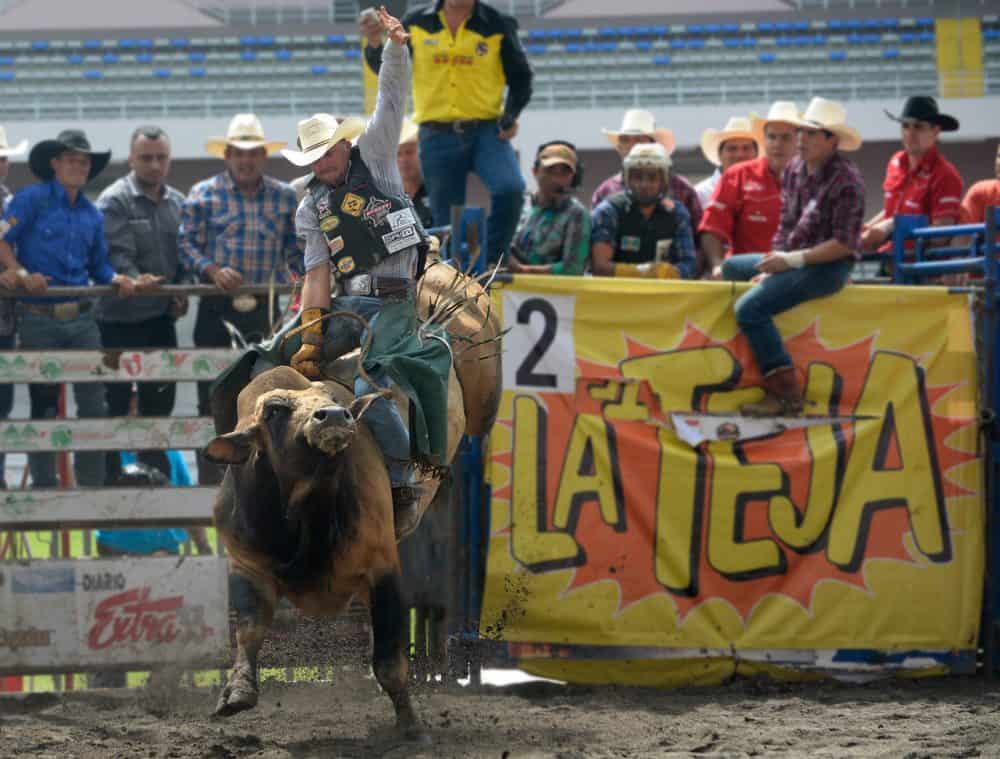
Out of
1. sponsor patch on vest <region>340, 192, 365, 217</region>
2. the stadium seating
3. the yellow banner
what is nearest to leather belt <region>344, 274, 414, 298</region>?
sponsor patch on vest <region>340, 192, 365, 217</region>

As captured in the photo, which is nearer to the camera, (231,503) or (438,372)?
(231,503)

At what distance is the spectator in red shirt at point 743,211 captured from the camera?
8656mm

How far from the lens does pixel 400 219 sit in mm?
6230

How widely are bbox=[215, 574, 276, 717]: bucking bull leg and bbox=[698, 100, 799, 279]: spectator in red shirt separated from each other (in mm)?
3967

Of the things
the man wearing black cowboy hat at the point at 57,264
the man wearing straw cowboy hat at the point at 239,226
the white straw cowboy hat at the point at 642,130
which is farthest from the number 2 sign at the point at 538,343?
the white straw cowboy hat at the point at 642,130

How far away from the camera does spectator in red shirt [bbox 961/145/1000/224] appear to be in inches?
365

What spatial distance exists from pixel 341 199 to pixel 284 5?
60.0 ft

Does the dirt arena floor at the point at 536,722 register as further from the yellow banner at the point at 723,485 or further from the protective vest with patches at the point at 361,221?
the protective vest with patches at the point at 361,221

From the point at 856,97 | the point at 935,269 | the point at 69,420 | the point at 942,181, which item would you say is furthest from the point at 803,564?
the point at 856,97

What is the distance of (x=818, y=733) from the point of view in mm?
6109

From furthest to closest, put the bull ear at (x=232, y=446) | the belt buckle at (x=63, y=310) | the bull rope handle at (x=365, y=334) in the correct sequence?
the belt buckle at (x=63, y=310), the bull rope handle at (x=365, y=334), the bull ear at (x=232, y=446)

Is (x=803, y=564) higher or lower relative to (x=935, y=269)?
lower

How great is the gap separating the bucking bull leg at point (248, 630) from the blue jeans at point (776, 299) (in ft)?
11.0

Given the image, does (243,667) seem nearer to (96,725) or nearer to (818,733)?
(96,725)
